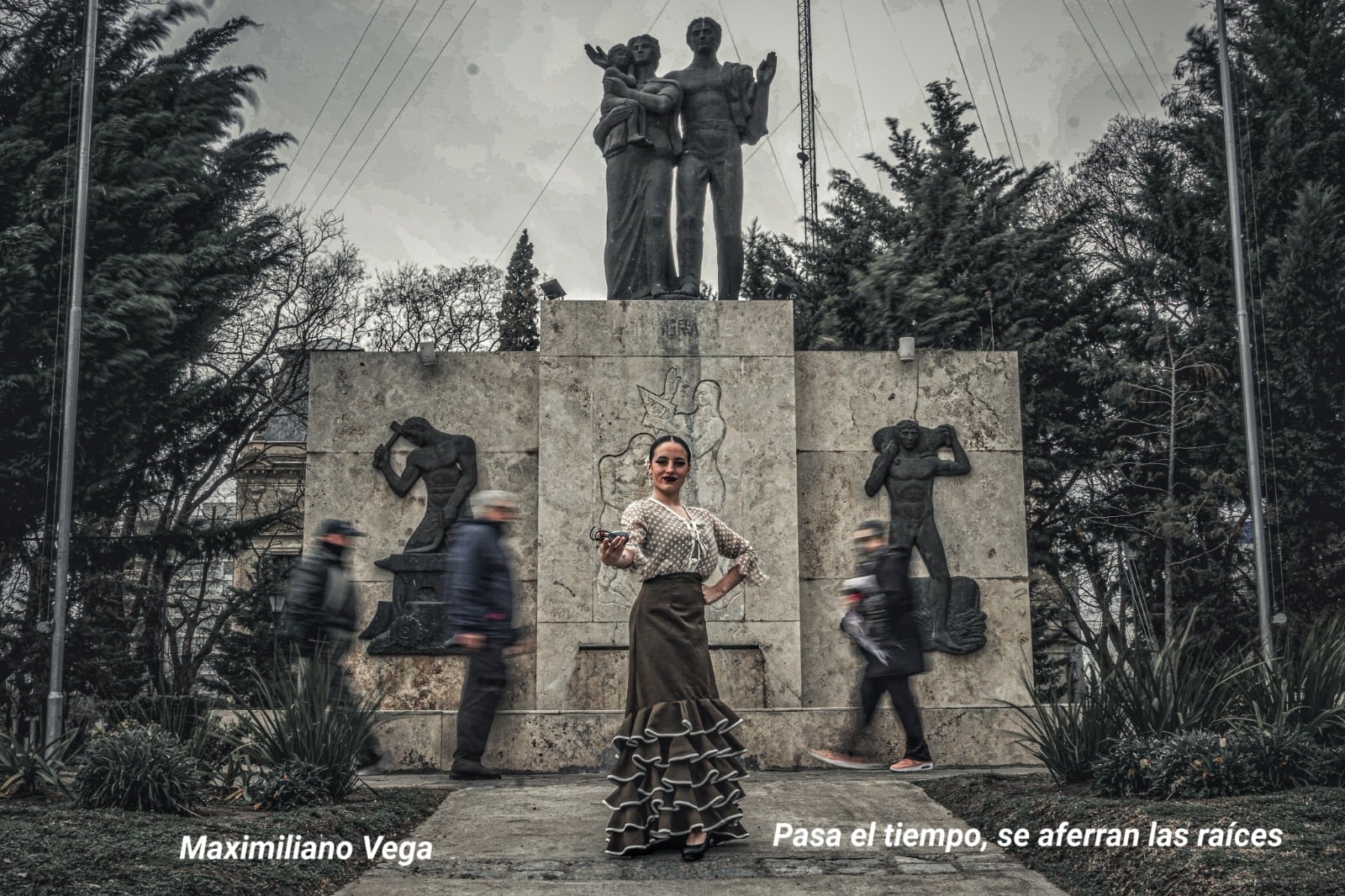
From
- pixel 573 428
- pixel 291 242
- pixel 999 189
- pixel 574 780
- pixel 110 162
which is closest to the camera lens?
pixel 574 780

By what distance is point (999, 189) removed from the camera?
25266 millimetres

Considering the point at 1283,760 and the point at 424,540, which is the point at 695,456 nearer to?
the point at 424,540

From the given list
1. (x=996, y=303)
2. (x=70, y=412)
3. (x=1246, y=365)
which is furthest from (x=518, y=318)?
(x=1246, y=365)

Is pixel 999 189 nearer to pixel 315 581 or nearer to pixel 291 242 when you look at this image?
pixel 291 242

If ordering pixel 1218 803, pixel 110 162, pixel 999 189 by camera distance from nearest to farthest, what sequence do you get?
pixel 1218 803 → pixel 110 162 → pixel 999 189

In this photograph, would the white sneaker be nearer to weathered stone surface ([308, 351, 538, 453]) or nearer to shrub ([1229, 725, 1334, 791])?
shrub ([1229, 725, 1334, 791])

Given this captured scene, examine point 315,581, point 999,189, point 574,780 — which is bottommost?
point 574,780

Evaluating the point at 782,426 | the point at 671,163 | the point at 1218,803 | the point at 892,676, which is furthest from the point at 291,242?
the point at 1218,803

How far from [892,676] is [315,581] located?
3.93 metres

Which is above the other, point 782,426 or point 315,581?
point 782,426

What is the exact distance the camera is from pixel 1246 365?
2025cm

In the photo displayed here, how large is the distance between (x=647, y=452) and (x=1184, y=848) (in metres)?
7.03

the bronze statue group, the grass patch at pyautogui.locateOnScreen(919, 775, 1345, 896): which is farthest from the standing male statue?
the grass patch at pyautogui.locateOnScreen(919, 775, 1345, 896)

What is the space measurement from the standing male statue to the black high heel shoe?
7.49 m
